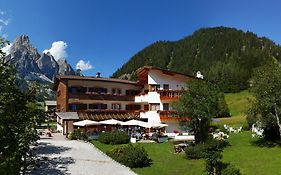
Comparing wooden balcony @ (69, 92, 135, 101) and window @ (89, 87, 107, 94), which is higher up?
window @ (89, 87, 107, 94)

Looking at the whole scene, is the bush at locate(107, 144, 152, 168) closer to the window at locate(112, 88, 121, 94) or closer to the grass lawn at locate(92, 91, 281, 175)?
the grass lawn at locate(92, 91, 281, 175)

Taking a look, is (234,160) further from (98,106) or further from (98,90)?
(98,90)

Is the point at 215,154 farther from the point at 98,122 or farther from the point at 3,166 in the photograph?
the point at 98,122

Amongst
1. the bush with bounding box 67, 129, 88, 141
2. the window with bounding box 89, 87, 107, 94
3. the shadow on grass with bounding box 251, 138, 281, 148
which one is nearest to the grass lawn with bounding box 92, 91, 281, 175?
the shadow on grass with bounding box 251, 138, 281, 148

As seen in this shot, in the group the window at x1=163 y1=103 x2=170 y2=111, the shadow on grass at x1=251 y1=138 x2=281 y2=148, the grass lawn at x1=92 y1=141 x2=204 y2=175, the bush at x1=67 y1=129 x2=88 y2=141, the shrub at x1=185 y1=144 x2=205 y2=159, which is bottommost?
the grass lawn at x1=92 y1=141 x2=204 y2=175

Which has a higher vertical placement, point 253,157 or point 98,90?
point 98,90

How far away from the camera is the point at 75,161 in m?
31.7

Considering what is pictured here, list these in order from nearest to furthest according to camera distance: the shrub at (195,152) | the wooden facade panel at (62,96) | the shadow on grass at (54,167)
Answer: the shadow on grass at (54,167) < the shrub at (195,152) < the wooden facade panel at (62,96)

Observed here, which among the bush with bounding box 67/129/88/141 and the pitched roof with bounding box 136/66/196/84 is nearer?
the bush with bounding box 67/129/88/141

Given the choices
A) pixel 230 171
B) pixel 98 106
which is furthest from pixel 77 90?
pixel 230 171

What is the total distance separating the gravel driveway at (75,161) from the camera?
2823 centimetres

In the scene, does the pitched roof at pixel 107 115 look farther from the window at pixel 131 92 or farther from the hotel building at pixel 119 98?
the window at pixel 131 92

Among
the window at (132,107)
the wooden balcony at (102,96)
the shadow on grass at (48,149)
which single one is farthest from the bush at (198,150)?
the window at (132,107)

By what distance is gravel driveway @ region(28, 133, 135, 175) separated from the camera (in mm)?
28234
